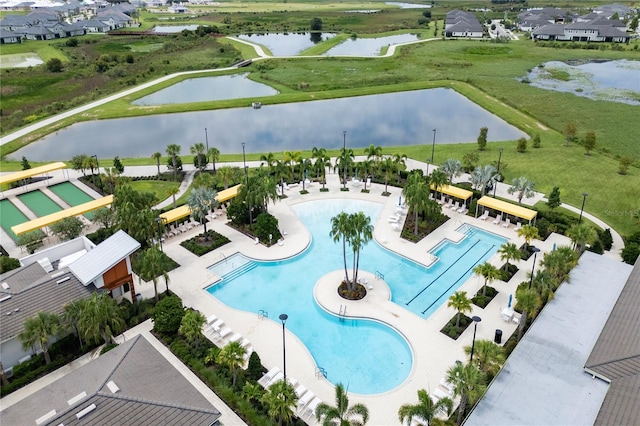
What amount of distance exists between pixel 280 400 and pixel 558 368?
16.3m

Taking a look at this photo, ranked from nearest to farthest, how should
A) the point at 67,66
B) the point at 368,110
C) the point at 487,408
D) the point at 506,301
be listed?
the point at 487,408, the point at 506,301, the point at 368,110, the point at 67,66

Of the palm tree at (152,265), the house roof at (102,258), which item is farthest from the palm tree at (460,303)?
the house roof at (102,258)

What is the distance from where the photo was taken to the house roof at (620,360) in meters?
22.9

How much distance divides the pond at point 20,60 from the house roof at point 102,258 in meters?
110

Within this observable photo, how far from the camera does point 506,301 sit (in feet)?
116

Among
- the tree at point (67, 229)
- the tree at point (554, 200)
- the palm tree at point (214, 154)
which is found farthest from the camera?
the palm tree at point (214, 154)

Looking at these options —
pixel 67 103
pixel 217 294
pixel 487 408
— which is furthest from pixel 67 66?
pixel 487 408

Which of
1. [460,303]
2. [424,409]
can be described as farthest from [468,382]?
[460,303]

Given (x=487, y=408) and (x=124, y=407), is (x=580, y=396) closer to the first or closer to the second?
(x=487, y=408)

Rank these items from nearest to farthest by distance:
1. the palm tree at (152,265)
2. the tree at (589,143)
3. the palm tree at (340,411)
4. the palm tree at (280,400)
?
1. the palm tree at (340,411)
2. the palm tree at (280,400)
3. the palm tree at (152,265)
4. the tree at (589,143)

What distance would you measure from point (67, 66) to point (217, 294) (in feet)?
Answer: 349

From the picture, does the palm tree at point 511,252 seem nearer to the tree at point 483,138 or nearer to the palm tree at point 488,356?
the palm tree at point 488,356

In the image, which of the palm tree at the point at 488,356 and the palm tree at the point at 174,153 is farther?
the palm tree at the point at 174,153

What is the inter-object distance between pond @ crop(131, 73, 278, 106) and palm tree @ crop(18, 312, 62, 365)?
231ft
